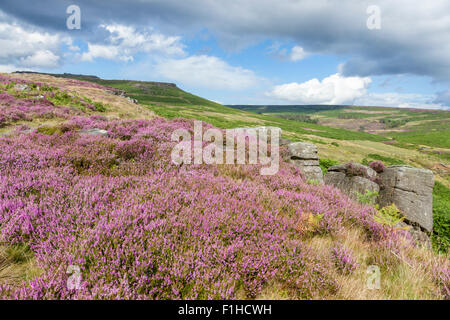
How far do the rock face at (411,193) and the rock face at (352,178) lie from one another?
0.51 metres

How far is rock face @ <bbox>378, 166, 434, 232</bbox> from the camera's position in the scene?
312 inches

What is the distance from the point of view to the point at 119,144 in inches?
236

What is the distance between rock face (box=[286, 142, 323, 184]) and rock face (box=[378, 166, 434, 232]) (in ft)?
9.00

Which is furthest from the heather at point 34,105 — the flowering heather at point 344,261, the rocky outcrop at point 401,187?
the rocky outcrop at point 401,187

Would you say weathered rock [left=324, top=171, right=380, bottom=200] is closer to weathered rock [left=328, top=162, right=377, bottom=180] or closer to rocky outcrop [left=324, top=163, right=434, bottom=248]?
rocky outcrop [left=324, top=163, right=434, bottom=248]

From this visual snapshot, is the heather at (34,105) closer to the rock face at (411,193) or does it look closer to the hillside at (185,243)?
the hillside at (185,243)

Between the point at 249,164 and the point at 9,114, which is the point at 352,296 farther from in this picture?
the point at 9,114

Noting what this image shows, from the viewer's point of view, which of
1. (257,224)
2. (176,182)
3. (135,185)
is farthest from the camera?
(176,182)

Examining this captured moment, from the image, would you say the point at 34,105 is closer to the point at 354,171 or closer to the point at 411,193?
the point at 354,171

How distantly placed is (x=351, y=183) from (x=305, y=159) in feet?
7.48

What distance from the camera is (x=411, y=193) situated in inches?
331
